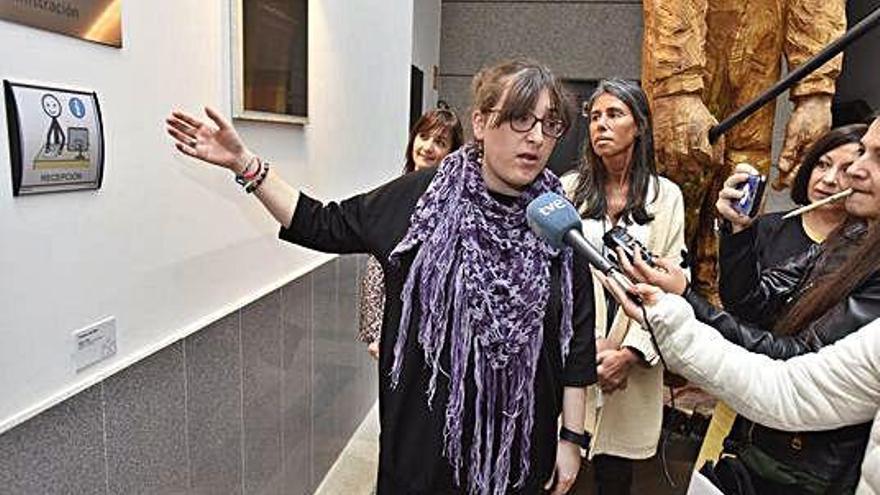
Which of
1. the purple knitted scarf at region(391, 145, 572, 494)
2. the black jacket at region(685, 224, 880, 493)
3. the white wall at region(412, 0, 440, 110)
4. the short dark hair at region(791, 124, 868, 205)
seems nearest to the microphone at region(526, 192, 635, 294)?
the purple knitted scarf at region(391, 145, 572, 494)

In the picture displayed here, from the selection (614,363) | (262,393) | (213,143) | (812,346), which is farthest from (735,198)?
(262,393)

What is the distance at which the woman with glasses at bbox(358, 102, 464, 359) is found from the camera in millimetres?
1986

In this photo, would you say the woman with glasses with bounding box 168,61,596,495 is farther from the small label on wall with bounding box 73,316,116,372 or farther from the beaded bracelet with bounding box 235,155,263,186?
the small label on wall with bounding box 73,316,116,372

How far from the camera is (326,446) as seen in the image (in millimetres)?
2412

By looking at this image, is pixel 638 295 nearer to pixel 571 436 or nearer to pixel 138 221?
pixel 571 436

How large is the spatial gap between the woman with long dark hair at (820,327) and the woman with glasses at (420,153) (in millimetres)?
1008

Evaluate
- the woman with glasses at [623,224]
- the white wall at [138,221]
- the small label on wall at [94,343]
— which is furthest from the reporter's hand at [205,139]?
the woman with glasses at [623,224]

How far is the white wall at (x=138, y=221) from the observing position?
98 centimetres

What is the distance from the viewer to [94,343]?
1135mm

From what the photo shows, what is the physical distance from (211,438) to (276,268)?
523 millimetres

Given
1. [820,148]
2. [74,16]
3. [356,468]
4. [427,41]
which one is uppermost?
[427,41]

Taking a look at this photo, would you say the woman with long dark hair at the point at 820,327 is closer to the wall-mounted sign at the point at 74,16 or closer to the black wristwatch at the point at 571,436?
the black wristwatch at the point at 571,436

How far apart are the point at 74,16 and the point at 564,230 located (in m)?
0.86

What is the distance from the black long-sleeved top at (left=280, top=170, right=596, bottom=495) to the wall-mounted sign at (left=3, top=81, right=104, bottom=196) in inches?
14.2
